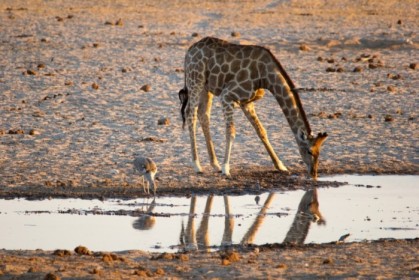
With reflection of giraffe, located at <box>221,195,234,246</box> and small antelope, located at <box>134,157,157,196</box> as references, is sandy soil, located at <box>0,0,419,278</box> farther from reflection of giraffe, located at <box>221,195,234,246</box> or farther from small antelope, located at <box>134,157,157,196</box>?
reflection of giraffe, located at <box>221,195,234,246</box>

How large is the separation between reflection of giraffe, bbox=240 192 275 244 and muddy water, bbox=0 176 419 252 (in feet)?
0.04

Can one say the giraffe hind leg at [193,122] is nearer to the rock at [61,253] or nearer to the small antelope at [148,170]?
the small antelope at [148,170]

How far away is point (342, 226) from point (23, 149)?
19.5ft

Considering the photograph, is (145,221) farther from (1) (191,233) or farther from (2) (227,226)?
(2) (227,226)

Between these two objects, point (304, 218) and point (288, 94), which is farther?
point (288, 94)

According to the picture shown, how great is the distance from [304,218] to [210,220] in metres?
1.17

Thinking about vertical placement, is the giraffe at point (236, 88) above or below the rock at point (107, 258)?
above

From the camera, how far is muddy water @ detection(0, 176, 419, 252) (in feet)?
36.2

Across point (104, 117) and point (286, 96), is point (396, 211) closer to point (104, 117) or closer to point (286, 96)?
point (286, 96)

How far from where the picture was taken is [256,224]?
12.0m

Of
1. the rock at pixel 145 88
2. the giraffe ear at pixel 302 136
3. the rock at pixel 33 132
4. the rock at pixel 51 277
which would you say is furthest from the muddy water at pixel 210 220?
the rock at pixel 145 88

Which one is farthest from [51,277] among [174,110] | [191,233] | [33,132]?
[174,110]

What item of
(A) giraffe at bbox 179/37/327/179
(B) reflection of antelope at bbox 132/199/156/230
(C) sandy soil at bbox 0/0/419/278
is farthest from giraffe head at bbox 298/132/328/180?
(B) reflection of antelope at bbox 132/199/156/230

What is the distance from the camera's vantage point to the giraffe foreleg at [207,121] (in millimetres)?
15133
